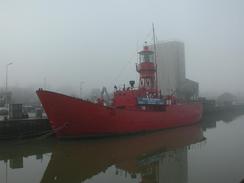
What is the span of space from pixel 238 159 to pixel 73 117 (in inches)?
392

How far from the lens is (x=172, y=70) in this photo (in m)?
73.3

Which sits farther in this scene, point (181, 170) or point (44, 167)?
point (44, 167)

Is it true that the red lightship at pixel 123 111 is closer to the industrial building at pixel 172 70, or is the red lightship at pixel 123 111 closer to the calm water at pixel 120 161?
the calm water at pixel 120 161

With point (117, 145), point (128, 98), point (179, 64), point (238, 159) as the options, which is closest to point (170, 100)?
point (128, 98)

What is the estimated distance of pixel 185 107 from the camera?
33281 mm

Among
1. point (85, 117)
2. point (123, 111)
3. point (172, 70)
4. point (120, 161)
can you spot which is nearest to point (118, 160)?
point (120, 161)

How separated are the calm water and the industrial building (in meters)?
44.7

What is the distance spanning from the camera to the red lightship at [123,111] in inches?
795

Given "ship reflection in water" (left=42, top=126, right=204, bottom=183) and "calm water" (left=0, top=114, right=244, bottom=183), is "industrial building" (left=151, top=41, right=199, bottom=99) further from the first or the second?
"calm water" (left=0, top=114, right=244, bottom=183)

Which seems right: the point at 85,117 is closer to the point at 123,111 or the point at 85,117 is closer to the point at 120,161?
the point at 123,111

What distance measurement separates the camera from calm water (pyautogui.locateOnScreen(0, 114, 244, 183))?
13055mm

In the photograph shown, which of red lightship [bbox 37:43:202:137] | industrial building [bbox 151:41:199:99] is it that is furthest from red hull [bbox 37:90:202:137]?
industrial building [bbox 151:41:199:99]

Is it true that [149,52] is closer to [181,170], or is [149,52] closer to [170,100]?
[170,100]

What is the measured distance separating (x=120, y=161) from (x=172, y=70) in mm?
58881
